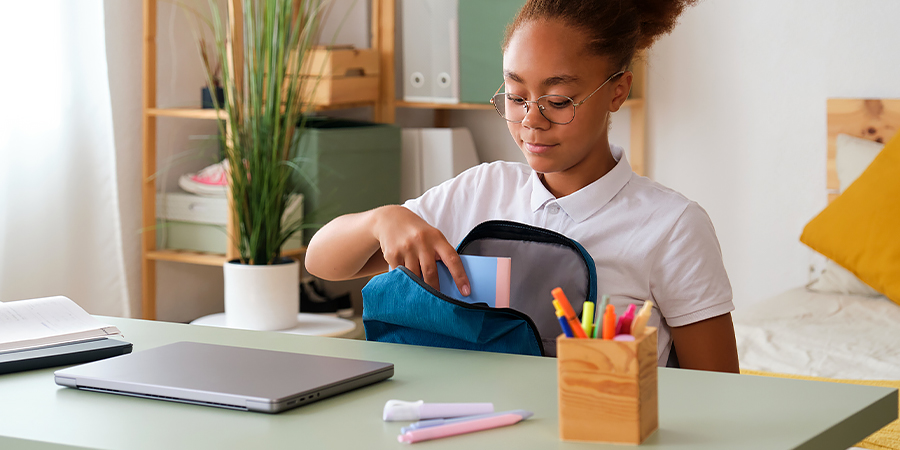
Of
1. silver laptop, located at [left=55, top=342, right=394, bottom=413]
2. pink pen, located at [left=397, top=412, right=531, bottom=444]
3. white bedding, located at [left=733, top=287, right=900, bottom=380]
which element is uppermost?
silver laptop, located at [left=55, top=342, right=394, bottom=413]

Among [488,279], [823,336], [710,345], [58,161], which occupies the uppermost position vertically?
[58,161]

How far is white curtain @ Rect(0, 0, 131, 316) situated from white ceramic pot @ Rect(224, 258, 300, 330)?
39 centimetres

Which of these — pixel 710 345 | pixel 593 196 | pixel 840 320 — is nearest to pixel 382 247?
pixel 593 196

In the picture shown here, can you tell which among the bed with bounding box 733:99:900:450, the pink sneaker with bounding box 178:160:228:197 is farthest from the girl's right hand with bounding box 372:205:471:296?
the pink sneaker with bounding box 178:160:228:197

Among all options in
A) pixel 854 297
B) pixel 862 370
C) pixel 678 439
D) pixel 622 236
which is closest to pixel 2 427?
pixel 678 439

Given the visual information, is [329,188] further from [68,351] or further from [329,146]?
[68,351]

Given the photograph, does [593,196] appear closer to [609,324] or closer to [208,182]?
[609,324]

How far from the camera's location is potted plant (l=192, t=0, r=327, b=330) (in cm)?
248

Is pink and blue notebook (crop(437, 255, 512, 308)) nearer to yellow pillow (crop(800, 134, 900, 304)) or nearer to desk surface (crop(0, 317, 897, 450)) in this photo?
desk surface (crop(0, 317, 897, 450))

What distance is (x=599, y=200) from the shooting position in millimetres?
1189

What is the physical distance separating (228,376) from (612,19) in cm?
68

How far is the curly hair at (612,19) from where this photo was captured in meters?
1.16

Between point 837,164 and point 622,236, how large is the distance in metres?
1.64

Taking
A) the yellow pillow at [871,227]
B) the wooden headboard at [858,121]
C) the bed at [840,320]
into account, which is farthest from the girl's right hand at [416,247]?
the wooden headboard at [858,121]
